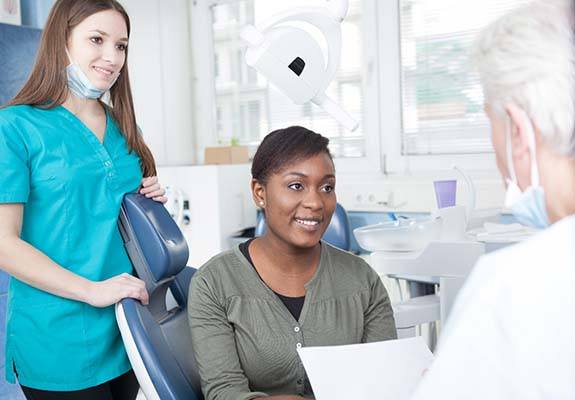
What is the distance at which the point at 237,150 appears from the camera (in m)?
3.04

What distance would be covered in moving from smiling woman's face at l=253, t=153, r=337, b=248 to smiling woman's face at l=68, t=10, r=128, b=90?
0.39m

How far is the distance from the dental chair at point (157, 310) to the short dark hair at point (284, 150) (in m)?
0.21

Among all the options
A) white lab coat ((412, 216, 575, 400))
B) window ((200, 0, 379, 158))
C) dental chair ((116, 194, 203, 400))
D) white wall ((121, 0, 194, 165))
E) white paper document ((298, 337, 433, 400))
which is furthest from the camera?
white wall ((121, 0, 194, 165))

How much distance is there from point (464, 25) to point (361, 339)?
1.75 metres

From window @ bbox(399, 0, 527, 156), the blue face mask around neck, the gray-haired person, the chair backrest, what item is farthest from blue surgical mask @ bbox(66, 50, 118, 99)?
window @ bbox(399, 0, 527, 156)

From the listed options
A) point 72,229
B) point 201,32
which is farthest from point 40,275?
point 201,32

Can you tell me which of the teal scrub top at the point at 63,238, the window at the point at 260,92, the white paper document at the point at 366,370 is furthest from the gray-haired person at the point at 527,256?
the window at the point at 260,92

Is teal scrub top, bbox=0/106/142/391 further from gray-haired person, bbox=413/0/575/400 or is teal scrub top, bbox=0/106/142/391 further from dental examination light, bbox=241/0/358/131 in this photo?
gray-haired person, bbox=413/0/575/400

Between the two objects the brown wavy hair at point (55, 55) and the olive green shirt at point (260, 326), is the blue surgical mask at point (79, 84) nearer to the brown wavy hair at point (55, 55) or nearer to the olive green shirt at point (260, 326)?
the brown wavy hair at point (55, 55)

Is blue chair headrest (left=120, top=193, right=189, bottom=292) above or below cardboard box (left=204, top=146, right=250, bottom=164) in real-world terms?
below

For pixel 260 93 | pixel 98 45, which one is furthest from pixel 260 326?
pixel 260 93

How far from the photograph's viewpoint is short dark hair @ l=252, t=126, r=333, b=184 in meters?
1.23

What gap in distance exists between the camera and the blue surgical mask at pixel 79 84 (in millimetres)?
1252

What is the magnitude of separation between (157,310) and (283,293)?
256 mm
